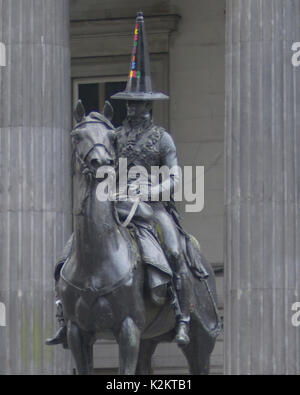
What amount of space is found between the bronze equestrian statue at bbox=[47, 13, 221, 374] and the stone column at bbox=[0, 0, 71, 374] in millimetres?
6963

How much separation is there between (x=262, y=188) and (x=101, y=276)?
29.9ft

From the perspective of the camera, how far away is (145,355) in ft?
94.6

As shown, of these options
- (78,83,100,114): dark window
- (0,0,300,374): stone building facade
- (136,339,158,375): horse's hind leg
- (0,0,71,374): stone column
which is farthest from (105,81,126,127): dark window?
(136,339,158,375): horse's hind leg

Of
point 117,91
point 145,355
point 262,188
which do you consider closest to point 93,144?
point 145,355

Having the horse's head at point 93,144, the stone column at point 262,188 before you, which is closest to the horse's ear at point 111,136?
the horse's head at point 93,144

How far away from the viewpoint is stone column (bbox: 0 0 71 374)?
35.7m

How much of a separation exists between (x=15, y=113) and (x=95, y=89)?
8.00 meters

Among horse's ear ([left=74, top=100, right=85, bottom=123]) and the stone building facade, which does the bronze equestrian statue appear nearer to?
horse's ear ([left=74, top=100, right=85, bottom=123])

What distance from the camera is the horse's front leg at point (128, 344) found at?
26.8 m

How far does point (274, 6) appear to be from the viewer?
35.7 m

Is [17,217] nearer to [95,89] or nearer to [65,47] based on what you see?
[65,47]
